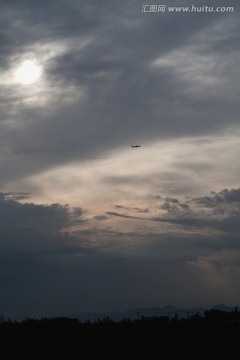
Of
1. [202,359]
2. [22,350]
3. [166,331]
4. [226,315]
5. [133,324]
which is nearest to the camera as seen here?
[202,359]

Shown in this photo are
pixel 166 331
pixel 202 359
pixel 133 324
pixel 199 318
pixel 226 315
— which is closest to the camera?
pixel 202 359

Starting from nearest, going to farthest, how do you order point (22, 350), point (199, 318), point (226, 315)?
point (22, 350), point (199, 318), point (226, 315)

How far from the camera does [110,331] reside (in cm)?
3669

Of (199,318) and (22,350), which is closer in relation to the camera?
(22,350)

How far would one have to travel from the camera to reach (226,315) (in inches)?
1796

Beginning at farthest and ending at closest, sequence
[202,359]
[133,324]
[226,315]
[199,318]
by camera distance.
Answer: [226,315]
[199,318]
[133,324]
[202,359]

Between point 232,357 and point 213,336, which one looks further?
point 213,336

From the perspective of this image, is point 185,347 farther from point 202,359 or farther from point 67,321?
point 67,321

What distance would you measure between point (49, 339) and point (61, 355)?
8.89 feet

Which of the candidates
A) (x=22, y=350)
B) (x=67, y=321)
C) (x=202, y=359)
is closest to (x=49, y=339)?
(x=22, y=350)

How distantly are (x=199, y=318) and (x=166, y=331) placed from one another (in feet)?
18.8

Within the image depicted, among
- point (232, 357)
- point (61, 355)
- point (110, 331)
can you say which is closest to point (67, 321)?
point (110, 331)

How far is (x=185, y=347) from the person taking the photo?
33500 mm

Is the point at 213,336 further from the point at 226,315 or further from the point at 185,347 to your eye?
the point at 226,315
